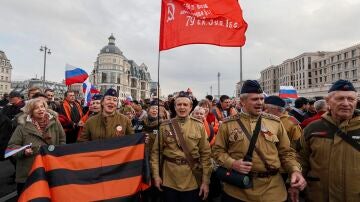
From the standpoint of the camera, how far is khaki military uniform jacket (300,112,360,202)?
283 cm

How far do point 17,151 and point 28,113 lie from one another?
0.73 m

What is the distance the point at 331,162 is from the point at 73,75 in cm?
993

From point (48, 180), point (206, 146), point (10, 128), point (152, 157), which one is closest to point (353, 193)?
point (206, 146)

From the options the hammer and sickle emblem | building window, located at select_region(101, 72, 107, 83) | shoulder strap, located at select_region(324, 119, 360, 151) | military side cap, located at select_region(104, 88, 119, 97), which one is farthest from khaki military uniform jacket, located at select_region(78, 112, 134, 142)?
building window, located at select_region(101, 72, 107, 83)

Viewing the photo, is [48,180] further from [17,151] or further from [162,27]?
[162,27]

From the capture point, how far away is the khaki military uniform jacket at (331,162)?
283cm

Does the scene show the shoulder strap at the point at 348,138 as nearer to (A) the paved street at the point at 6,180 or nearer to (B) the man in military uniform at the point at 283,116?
(B) the man in military uniform at the point at 283,116

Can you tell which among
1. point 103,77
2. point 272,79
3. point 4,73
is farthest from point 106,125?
point 272,79

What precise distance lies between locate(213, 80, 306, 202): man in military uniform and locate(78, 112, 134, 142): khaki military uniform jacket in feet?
5.43

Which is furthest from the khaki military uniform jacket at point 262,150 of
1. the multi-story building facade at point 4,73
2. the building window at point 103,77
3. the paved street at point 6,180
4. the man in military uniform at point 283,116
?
the multi-story building facade at point 4,73

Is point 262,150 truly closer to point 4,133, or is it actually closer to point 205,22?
point 205,22

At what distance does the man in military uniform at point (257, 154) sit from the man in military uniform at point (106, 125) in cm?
166

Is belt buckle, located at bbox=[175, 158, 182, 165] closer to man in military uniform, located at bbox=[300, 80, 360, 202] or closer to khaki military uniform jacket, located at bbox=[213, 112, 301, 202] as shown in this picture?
khaki military uniform jacket, located at bbox=[213, 112, 301, 202]

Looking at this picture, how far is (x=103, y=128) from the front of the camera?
4.33 meters
